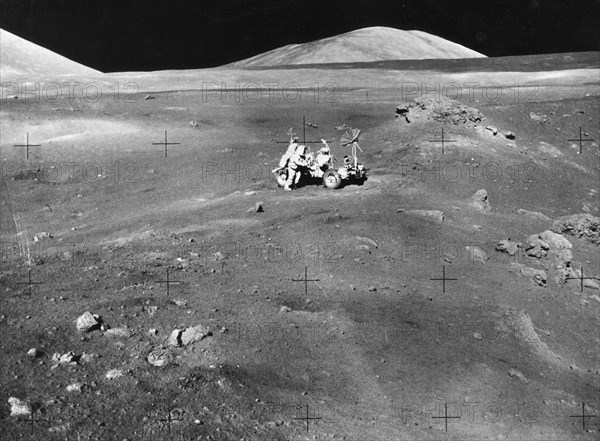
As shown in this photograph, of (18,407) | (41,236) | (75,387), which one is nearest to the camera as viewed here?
(18,407)

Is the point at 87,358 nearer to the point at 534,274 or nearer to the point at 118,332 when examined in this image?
the point at 118,332

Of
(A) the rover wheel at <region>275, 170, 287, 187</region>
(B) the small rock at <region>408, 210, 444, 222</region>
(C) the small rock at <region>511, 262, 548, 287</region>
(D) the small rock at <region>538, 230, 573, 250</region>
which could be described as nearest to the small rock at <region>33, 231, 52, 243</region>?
(A) the rover wheel at <region>275, 170, 287, 187</region>

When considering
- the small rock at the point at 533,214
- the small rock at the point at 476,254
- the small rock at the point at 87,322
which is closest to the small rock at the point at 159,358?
the small rock at the point at 87,322

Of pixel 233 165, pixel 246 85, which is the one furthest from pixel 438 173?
pixel 246 85

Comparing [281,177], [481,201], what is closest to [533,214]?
[481,201]

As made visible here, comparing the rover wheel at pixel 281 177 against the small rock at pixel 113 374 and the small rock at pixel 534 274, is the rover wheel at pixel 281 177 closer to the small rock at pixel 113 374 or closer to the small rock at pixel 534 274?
the small rock at pixel 534 274

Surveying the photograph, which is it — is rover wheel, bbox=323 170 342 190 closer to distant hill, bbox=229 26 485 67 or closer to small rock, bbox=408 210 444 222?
small rock, bbox=408 210 444 222
